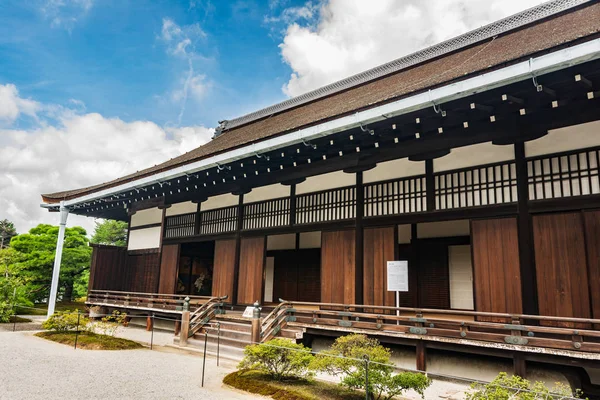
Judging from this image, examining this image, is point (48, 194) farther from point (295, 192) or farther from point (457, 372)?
point (457, 372)

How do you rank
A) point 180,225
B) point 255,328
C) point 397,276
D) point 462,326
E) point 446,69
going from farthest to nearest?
1. point 180,225
2. point 446,69
3. point 255,328
4. point 397,276
5. point 462,326

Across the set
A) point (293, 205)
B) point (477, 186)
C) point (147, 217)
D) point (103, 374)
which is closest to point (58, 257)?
point (147, 217)

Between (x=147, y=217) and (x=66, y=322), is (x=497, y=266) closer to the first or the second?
(x=66, y=322)

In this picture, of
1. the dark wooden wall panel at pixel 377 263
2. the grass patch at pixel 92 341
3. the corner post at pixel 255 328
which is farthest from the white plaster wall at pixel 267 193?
the grass patch at pixel 92 341

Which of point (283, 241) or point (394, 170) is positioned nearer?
point (394, 170)

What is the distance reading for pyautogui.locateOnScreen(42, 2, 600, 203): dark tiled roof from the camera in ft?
22.4

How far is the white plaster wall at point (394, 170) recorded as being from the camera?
8836 mm

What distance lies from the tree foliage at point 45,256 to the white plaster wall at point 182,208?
924 centimetres

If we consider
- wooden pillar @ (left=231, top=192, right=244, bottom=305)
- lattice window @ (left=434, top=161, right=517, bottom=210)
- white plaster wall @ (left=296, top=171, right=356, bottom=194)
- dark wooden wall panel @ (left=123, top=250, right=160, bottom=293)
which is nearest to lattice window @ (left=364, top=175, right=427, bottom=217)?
lattice window @ (left=434, top=161, right=517, bottom=210)

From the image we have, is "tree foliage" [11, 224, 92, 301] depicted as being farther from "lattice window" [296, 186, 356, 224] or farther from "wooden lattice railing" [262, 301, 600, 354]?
"wooden lattice railing" [262, 301, 600, 354]

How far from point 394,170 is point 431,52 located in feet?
20.3

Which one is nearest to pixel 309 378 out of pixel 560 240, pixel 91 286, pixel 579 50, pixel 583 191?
pixel 560 240

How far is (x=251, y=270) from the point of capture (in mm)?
11844

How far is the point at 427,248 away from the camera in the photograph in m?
A: 12.2
